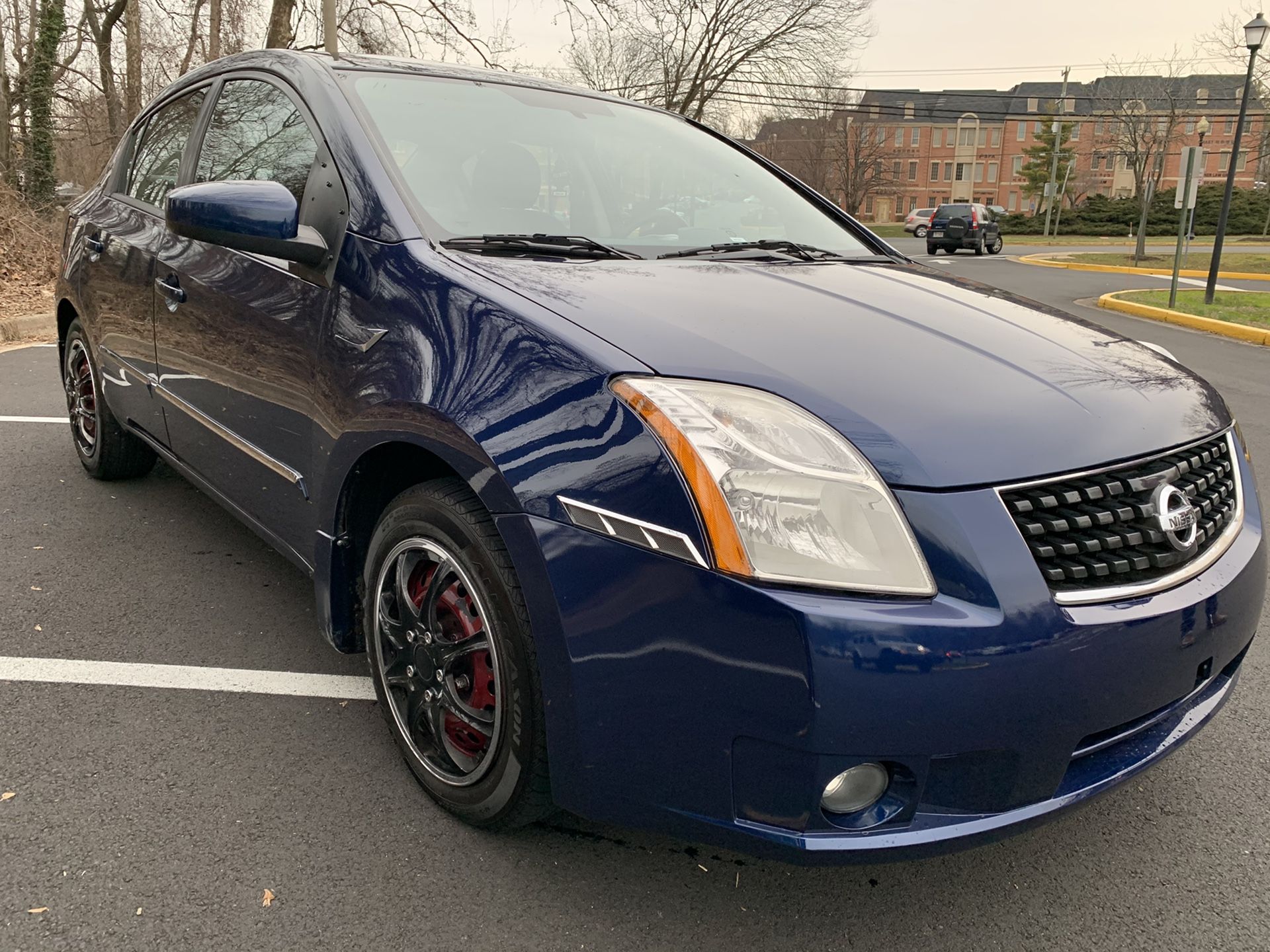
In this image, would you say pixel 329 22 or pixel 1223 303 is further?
pixel 329 22

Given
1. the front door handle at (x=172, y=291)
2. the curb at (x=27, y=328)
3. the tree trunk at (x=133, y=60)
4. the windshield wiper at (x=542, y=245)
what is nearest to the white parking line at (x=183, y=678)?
A: the front door handle at (x=172, y=291)

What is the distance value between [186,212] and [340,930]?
1.71 meters

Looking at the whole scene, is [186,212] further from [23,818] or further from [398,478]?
[23,818]

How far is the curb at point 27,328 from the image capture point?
27.4 ft

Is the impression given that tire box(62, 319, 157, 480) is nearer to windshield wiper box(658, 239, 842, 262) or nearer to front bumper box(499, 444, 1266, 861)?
windshield wiper box(658, 239, 842, 262)

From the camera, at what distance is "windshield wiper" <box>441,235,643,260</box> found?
2213 mm

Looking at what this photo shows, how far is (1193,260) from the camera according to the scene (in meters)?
24.9

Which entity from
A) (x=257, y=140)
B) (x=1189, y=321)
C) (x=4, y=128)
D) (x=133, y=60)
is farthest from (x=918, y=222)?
(x=257, y=140)

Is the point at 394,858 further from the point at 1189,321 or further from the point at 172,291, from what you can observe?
the point at 1189,321

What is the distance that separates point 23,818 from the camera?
2.05 metres

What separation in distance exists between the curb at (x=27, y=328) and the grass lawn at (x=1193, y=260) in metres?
23.2

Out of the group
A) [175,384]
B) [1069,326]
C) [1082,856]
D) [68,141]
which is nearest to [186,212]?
[175,384]

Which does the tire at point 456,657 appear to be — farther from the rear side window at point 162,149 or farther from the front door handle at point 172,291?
the rear side window at point 162,149

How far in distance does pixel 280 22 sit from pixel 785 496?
19.4 metres
